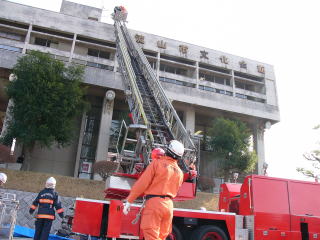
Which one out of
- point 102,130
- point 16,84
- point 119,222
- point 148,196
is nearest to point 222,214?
point 119,222

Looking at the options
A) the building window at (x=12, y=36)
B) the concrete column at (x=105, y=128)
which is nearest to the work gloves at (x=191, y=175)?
the concrete column at (x=105, y=128)

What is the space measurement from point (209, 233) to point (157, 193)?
3.67 m

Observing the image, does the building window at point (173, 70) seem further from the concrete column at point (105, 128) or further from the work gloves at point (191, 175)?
the work gloves at point (191, 175)

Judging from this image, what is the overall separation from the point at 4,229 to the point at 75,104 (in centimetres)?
1221

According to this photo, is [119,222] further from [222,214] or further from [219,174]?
[219,174]

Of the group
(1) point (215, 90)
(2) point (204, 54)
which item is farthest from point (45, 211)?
(2) point (204, 54)

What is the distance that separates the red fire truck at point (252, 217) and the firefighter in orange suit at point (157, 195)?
2.53 meters

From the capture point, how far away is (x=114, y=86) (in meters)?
22.5

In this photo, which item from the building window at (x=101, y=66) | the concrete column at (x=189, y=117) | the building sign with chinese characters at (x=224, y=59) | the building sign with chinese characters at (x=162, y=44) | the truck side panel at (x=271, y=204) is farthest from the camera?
Answer: the building sign with chinese characters at (x=224, y=59)

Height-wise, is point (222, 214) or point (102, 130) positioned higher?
point (102, 130)

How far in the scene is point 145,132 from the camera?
950cm

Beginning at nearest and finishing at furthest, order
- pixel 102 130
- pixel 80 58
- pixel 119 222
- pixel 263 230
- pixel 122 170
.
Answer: pixel 119 222
pixel 263 230
pixel 122 170
pixel 102 130
pixel 80 58

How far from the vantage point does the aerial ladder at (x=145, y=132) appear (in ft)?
26.2

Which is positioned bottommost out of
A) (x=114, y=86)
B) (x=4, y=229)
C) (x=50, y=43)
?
(x=4, y=229)
